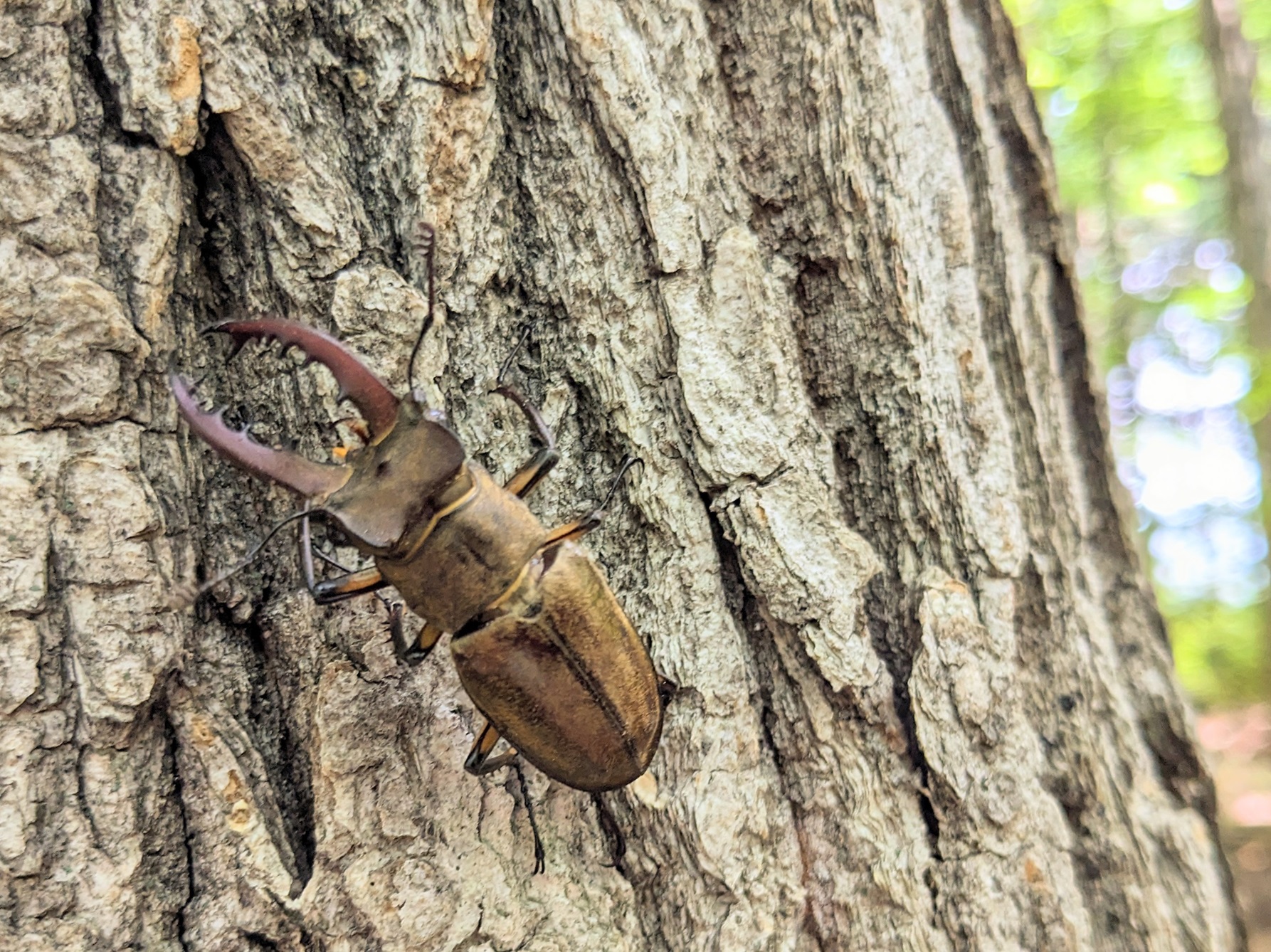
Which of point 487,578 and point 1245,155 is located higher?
point 1245,155

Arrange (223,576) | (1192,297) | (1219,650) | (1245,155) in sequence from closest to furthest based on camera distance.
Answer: (223,576), (1245,155), (1192,297), (1219,650)

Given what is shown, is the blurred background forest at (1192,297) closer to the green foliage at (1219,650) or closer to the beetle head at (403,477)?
the green foliage at (1219,650)

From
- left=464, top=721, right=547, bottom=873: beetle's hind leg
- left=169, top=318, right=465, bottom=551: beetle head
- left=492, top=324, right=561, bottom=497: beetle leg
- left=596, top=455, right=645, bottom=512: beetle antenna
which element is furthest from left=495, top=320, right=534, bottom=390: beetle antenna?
left=464, top=721, right=547, bottom=873: beetle's hind leg

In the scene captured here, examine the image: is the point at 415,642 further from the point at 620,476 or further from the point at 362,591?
the point at 620,476

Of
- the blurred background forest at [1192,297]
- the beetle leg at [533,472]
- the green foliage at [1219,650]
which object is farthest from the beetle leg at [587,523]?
the green foliage at [1219,650]

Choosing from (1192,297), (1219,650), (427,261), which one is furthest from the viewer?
(1219,650)

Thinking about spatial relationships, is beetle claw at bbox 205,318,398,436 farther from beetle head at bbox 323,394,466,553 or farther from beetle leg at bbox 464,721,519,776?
beetle leg at bbox 464,721,519,776

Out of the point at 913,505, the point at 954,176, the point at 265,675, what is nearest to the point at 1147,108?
the point at 954,176

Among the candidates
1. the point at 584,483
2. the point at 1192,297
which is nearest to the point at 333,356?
the point at 584,483
